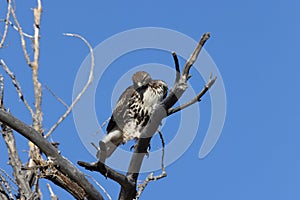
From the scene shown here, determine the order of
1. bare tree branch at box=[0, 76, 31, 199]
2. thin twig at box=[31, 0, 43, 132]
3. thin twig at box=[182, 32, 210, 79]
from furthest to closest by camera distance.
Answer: thin twig at box=[31, 0, 43, 132] → bare tree branch at box=[0, 76, 31, 199] → thin twig at box=[182, 32, 210, 79]

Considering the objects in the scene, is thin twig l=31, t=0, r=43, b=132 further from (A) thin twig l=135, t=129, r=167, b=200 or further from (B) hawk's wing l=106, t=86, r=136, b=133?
→ (B) hawk's wing l=106, t=86, r=136, b=133

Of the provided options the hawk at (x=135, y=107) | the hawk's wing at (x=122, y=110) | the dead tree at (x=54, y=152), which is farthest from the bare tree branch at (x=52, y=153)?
the hawk's wing at (x=122, y=110)

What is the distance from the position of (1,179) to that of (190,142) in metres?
1.36

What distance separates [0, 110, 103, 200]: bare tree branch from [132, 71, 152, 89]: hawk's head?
223 cm

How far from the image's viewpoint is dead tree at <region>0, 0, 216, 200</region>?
382 cm

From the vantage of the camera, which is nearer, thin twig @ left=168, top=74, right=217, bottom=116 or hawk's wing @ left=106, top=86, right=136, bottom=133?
thin twig @ left=168, top=74, right=217, bottom=116

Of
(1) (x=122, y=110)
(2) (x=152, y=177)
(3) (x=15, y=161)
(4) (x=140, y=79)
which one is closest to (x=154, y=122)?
(2) (x=152, y=177)

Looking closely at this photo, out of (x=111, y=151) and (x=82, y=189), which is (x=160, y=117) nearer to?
(x=82, y=189)

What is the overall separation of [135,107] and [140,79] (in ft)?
0.94

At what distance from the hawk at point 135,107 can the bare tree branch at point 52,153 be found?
1.99m

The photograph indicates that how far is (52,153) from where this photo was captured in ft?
12.8

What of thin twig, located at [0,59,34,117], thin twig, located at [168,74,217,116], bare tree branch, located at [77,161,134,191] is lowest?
bare tree branch, located at [77,161,134,191]

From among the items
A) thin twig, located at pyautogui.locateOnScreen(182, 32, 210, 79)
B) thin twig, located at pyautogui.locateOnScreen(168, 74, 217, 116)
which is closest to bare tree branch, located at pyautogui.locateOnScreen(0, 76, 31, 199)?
thin twig, located at pyautogui.locateOnScreen(168, 74, 217, 116)

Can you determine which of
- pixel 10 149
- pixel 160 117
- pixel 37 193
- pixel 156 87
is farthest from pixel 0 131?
pixel 156 87
